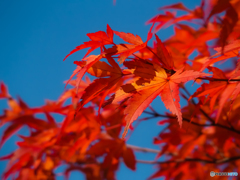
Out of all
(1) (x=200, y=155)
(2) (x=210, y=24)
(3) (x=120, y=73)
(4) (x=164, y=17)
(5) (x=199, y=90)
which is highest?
(4) (x=164, y=17)

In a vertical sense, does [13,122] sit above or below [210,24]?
above

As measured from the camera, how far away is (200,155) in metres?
1.22

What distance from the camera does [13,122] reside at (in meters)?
1.13

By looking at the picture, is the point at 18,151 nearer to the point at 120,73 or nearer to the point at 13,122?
the point at 13,122

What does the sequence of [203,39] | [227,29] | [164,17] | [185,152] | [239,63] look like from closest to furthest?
[239,63] → [227,29] → [203,39] → [185,152] → [164,17]

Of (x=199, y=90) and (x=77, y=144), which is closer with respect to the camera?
(x=199, y=90)

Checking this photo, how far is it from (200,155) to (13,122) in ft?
3.47

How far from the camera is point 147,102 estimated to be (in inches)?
15.4

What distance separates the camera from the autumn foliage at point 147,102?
41cm

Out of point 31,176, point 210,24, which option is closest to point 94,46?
point 210,24

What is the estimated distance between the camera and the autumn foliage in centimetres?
41

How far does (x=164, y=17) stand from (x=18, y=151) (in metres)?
0.86

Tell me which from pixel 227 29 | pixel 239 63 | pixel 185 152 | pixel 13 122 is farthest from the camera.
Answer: pixel 13 122

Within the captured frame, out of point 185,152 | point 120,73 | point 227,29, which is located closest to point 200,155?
point 185,152
